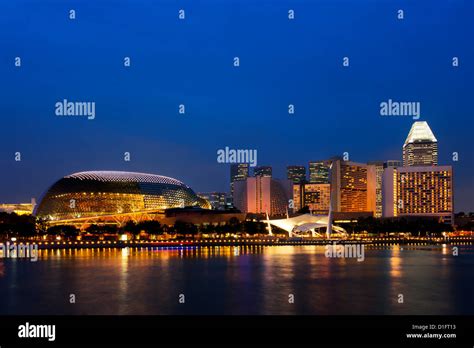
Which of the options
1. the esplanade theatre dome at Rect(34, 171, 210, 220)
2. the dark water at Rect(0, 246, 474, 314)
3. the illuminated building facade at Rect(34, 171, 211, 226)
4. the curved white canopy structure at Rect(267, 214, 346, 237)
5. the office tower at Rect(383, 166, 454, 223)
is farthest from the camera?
the office tower at Rect(383, 166, 454, 223)

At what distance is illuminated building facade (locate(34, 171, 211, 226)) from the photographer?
121m

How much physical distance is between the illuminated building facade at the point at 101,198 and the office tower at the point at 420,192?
69.7m

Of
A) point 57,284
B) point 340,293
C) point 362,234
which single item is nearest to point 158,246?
point 362,234

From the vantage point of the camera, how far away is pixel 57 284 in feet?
129

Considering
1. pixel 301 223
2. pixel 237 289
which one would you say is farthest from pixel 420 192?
pixel 237 289

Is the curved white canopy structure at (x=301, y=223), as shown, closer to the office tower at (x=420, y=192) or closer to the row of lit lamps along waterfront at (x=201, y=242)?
the row of lit lamps along waterfront at (x=201, y=242)

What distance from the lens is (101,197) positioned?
12244cm

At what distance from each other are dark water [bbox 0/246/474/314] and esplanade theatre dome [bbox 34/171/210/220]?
6990cm

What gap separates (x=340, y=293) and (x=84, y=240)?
77.6 meters

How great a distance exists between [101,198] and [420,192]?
85.1m

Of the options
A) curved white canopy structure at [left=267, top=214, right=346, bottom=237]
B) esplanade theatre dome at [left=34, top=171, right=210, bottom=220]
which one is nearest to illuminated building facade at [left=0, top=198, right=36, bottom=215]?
esplanade theatre dome at [left=34, top=171, right=210, bottom=220]

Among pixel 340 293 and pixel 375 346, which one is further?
pixel 340 293

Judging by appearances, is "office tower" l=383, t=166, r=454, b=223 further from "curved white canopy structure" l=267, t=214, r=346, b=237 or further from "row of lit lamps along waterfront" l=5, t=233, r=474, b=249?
"curved white canopy structure" l=267, t=214, r=346, b=237

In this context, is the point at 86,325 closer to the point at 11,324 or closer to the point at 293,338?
the point at 11,324
